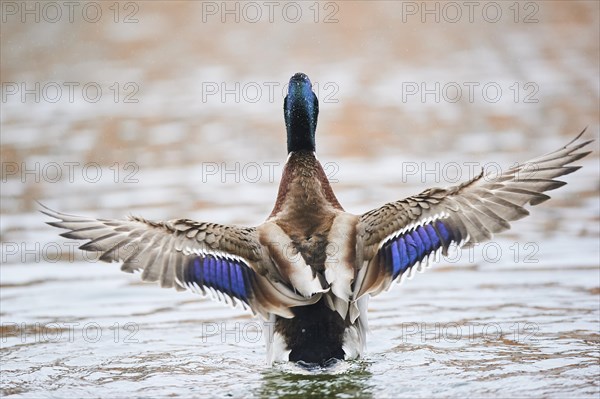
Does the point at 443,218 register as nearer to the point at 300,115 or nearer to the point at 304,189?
the point at 304,189

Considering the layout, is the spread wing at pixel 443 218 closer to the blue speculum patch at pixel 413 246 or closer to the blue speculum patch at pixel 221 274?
the blue speculum patch at pixel 413 246

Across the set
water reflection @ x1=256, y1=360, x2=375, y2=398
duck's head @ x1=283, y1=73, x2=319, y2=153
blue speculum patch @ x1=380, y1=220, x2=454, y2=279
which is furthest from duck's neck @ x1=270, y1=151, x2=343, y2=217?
water reflection @ x1=256, y1=360, x2=375, y2=398

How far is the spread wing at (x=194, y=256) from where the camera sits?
249 inches

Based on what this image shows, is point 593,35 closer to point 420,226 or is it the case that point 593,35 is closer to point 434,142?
point 434,142

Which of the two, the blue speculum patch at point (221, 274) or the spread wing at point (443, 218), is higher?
the spread wing at point (443, 218)

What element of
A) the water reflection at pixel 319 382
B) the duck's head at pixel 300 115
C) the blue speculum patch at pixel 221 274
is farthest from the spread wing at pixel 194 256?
the duck's head at pixel 300 115

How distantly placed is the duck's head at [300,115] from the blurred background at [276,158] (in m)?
1.30

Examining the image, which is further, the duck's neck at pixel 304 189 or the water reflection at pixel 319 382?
the duck's neck at pixel 304 189

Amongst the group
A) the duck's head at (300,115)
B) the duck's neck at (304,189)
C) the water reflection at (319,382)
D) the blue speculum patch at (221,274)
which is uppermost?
the duck's head at (300,115)

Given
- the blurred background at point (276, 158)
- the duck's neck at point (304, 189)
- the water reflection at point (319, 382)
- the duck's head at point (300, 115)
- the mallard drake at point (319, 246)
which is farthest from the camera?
the duck's head at point (300, 115)

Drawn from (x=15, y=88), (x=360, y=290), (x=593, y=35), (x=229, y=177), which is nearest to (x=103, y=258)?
(x=360, y=290)

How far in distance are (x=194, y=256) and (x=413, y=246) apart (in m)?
1.19

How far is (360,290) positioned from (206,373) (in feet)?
3.59

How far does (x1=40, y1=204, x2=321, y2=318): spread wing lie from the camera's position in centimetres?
631
